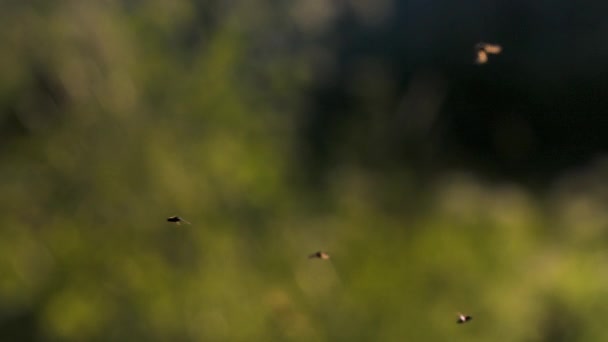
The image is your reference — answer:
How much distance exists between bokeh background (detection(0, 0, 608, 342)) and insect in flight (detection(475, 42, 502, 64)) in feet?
0.08

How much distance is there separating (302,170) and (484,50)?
1.70ft

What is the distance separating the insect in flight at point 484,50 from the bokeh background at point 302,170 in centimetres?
2

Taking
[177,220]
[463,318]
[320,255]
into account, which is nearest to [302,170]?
[320,255]

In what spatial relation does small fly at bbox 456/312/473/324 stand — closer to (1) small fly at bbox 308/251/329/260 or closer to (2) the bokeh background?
(2) the bokeh background

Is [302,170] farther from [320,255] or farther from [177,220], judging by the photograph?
[177,220]

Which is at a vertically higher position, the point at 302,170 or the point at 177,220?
the point at 302,170

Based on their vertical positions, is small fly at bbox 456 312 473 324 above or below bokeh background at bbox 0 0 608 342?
below

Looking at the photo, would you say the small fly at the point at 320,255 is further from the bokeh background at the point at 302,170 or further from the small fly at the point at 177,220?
the small fly at the point at 177,220

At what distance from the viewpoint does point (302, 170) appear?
1.39 meters

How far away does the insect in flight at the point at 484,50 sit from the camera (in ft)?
4.58

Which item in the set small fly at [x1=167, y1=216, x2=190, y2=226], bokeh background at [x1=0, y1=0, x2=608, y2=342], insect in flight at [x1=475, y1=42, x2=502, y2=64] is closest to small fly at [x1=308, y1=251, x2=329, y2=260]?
bokeh background at [x1=0, y1=0, x2=608, y2=342]

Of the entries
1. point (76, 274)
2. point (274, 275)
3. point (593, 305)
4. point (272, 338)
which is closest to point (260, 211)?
point (274, 275)

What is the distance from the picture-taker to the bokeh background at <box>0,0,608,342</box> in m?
1.29

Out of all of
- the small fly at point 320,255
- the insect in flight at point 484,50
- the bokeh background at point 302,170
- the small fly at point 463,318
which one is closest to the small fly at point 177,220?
the bokeh background at point 302,170
